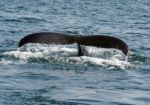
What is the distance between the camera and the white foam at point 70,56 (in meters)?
19.1

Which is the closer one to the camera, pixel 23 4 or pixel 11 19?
pixel 11 19

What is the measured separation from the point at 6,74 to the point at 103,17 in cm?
1763

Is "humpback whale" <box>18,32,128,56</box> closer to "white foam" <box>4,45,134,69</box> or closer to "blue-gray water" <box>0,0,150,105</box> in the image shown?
"blue-gray water" <box>0,0,150,105</box>

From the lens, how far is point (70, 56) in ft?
65.9

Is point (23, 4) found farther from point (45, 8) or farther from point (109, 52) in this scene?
point (109, 52)

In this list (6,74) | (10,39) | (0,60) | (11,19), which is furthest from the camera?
(11,19)

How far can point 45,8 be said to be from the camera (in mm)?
38969

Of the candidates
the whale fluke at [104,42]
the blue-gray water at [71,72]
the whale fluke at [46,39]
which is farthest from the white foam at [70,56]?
the whale fluke at [46,39]

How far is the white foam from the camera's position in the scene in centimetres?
1912

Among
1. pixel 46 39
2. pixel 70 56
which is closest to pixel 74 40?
pixel 46 39

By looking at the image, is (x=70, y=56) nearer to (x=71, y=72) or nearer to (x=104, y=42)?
(x=71, y=72)

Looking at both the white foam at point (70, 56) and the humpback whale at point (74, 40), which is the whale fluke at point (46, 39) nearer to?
the humpback whale at point (74, 40)

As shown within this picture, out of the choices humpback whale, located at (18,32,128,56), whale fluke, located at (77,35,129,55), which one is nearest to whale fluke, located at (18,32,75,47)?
humpback whale, located at (18,32,128,56)

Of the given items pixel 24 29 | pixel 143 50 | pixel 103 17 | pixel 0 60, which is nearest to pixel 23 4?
pixel 103 17
